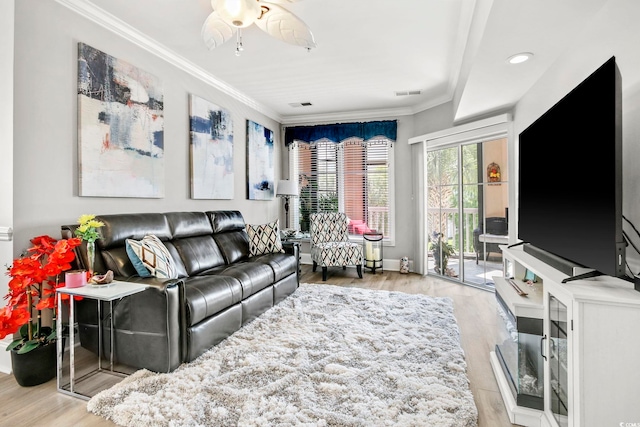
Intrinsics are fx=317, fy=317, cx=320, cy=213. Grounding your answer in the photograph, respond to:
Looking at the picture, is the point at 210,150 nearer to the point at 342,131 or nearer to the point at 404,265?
the point at 342,131

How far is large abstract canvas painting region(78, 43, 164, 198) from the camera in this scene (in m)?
2.44

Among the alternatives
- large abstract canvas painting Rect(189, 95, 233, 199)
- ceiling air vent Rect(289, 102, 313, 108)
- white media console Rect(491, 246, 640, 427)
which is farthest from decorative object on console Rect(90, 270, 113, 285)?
ceiling air vent Rect(289, 102, 313, 108)

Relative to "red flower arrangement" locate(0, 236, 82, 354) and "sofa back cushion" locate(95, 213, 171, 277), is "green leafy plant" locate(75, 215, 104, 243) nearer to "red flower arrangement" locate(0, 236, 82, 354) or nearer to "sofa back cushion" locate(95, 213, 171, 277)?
"red flower arrangement" locate(0, 236, 82, 354)

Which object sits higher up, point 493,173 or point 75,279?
point 493,173

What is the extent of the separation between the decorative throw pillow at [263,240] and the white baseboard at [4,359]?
83.2 inches

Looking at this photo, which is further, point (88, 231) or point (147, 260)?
point (147, 260)

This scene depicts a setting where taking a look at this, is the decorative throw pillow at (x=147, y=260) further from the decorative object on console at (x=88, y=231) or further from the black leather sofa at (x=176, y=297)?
the decorative object on console at (x=88, y=231)

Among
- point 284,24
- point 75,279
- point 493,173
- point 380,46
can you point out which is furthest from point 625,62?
point 75,279

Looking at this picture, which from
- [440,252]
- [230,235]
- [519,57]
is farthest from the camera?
[440,252]

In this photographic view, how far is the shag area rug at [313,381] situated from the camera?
1606mm

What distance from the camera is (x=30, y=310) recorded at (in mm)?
1962

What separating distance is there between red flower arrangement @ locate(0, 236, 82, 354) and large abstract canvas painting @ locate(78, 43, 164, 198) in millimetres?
647

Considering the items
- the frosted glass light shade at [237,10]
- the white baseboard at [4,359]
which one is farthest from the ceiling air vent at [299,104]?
the white baseboard at [4,359]

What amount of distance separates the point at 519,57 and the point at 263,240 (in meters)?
3.02
